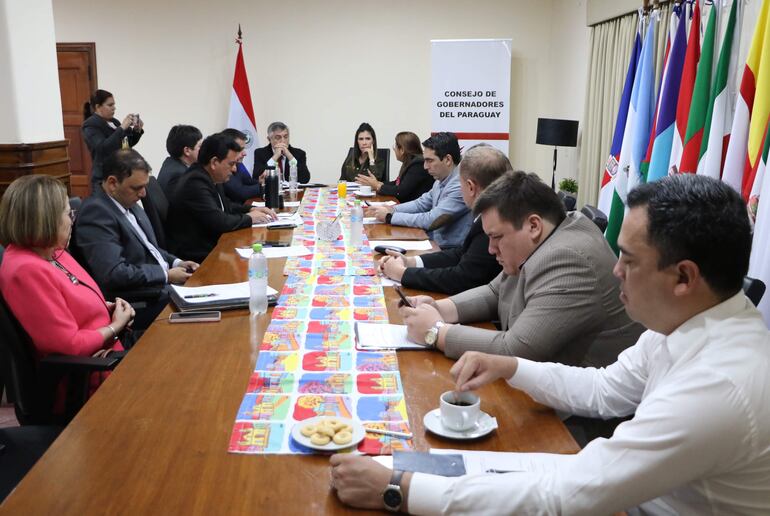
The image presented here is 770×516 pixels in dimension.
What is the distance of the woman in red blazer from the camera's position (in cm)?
199

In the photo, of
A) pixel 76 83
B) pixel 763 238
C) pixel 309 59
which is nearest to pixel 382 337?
pixel 763 238

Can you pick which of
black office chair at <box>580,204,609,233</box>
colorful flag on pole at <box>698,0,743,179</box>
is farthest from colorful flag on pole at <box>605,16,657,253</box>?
black office chair at <box>580,204,609,233</box>

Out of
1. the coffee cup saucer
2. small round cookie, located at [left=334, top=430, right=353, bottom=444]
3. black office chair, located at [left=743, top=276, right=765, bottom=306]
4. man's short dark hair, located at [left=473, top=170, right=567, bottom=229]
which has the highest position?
man's short dark hair, located at [left=473, top=170, right=567, bottom=229]

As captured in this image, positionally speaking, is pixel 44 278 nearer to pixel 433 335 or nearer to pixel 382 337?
pixel 382 337

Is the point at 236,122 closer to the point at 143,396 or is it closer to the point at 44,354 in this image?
the point at 44,354

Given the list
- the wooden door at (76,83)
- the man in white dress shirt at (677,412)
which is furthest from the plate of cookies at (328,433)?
the wooden door at (76,83)

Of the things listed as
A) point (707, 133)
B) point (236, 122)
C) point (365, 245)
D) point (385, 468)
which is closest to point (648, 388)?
point (385, 468)

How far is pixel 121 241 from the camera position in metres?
3.00

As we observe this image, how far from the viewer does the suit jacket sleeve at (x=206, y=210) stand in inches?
148

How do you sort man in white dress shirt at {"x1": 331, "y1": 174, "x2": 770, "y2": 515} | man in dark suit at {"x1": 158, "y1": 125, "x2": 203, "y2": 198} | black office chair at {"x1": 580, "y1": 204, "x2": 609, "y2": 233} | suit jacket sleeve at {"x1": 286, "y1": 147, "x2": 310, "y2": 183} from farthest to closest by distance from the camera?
suit jacket sleeve at {"x1": 286, "y1": 147, "x2": 310, "y2": 183} → man in dark suit at {"x1": 158, "y1": 125, "x2": 203, "y2": 198} → black office chair at {"x1": 580, "y1": 204, "x2": 609, "y2": 233} → man in white dress shirt at {"x1": 331, "y1": 174, "x2": 770, "y2": 515}

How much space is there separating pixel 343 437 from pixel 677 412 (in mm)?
634

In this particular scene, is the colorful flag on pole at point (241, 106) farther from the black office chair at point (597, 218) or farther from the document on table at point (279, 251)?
the black office chair at point (597, 218)

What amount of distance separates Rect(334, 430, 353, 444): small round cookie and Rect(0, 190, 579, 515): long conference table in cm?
5

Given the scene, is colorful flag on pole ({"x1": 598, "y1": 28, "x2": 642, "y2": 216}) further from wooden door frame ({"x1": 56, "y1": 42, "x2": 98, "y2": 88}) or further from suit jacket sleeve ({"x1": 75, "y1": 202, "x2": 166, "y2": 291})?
wooden door frame ({"x1": 56, "y1": 42, "x2": 98, "y2": 88})
